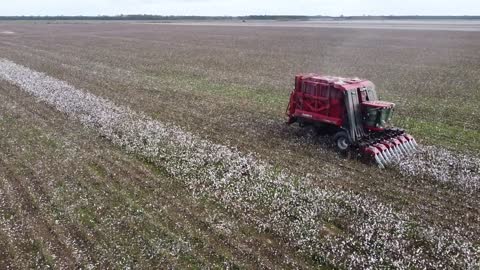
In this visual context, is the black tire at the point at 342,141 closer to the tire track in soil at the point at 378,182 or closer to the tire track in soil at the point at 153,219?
the tire track in soil at the point at 378,182

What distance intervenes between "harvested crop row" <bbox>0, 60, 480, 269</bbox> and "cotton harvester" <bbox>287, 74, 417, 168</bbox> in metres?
3.09

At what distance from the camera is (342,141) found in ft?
56.9

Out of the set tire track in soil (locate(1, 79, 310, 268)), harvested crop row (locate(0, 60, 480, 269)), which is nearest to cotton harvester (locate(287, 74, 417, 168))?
harvested crop row (locate(0, 60, 480, 269))

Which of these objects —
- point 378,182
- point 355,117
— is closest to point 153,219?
point 378,182

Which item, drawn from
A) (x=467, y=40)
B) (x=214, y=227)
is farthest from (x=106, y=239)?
(x=467, y=40)

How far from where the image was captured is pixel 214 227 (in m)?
12.0

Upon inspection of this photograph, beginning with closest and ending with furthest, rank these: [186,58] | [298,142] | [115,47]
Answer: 1. [298,142]
2. [186,58]
3. [115,47]

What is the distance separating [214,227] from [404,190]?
610 centimetres

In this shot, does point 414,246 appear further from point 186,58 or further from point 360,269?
point 186,58

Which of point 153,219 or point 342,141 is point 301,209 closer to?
point 153,219

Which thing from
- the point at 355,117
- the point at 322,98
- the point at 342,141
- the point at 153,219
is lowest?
the point at 153,219

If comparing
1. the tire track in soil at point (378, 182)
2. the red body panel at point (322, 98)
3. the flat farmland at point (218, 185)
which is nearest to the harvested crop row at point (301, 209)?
the flat farmland at point (218, 185)

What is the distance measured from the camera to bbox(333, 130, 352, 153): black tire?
17.2 metres

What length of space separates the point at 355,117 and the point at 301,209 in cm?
582
